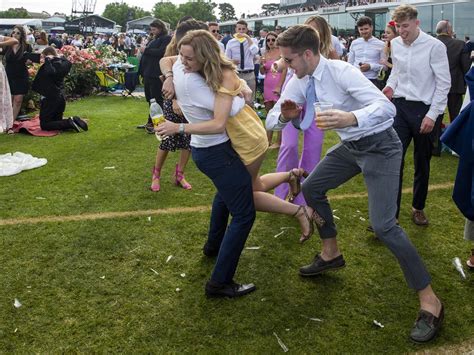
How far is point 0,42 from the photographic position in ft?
28.0

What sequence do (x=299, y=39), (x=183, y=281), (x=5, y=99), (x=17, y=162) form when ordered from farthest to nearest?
(x=5, y=99) → (x=17, y=162) → (x=183, y=281) → (x=299, y=39)

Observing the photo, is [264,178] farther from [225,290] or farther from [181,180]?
[181,180]

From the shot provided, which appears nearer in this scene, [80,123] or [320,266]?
[320,266]

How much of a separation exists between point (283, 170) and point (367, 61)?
3802 mm

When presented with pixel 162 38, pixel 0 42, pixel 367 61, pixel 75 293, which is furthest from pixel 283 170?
pixel 0 42

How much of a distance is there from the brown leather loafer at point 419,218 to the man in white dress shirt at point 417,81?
0.47 meters

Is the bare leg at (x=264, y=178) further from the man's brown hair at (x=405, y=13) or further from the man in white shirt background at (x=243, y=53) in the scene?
the man in white shirt background at (x=243, y=53)

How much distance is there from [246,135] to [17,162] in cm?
477

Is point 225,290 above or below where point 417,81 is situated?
below

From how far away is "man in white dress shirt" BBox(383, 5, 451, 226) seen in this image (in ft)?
14.0

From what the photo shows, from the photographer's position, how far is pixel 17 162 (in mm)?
6961

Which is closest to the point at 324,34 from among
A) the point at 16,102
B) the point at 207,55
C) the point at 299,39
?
the point at 299,39

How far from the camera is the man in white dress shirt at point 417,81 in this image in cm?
427

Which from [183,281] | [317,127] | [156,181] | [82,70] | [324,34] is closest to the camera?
[317,127]
